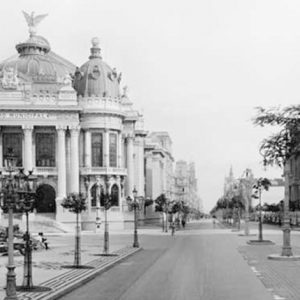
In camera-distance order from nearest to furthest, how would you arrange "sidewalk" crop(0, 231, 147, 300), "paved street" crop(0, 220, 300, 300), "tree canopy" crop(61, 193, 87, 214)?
"paved street" crop(0, 220, 300, 300)
"sidewalk" crop(0, 231, 147, 300)
"tree canopy" crop(61, 193, 87, 214)

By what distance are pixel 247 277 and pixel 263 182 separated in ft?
111

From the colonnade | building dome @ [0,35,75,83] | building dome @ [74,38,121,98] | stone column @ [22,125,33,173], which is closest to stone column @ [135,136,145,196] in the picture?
the colonnade

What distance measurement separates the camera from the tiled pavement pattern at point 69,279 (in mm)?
21281

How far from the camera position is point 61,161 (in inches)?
3942

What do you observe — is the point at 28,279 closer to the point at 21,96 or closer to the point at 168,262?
the point at 168,262

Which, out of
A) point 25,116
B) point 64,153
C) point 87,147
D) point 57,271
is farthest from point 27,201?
point 87,147

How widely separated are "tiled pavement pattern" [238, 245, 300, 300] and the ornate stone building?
203 feet

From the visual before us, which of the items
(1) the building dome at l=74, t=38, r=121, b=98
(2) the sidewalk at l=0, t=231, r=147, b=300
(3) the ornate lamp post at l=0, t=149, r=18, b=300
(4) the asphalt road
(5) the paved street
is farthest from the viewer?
(1) the building dome at l=74, t=38, r=121, b=98

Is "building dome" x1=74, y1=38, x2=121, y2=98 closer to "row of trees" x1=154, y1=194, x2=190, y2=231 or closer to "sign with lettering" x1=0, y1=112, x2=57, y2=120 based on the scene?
"sign with lettering" x1=0, y1=112, x2=57, y2=120

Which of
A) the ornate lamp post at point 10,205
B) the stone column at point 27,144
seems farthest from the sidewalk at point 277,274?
the stone column at point 27,144

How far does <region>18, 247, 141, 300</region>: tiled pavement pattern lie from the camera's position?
838 inches

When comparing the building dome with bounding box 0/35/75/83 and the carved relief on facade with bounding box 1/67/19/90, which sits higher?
the building dome with bounding box 0/35/75/83

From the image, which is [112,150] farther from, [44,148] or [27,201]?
[27,201]

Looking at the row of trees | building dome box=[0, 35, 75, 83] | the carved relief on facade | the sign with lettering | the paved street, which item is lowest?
the paved street
